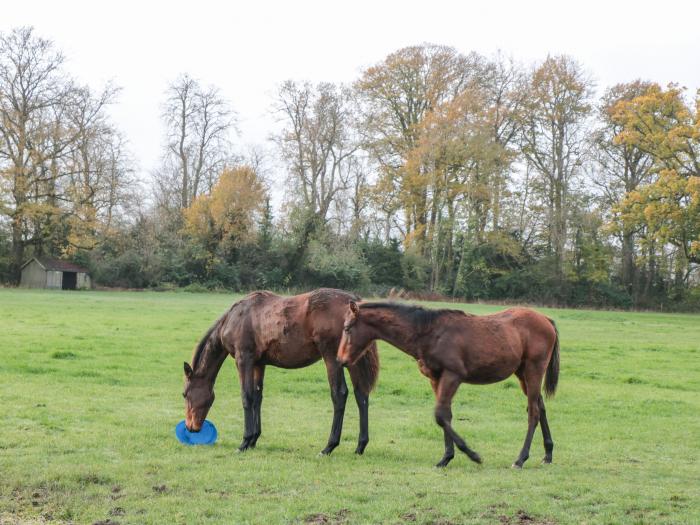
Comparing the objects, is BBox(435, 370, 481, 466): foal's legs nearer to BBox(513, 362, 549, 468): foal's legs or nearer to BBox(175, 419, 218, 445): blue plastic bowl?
BBox(513, 362, 549, 468): foal's legs

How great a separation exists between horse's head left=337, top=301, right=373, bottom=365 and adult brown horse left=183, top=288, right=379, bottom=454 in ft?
1.52

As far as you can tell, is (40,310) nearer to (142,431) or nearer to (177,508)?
(142,431)

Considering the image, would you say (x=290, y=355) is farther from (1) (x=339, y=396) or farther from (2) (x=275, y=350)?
(1) (x=339, y=396)

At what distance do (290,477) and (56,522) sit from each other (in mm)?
2285

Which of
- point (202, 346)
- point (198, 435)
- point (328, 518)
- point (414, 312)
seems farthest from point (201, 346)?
point (328, 518)

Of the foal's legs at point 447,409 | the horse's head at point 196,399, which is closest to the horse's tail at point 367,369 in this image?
the foal's legs at point 447,409

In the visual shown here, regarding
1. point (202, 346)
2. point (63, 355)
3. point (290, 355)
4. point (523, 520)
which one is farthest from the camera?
point (63, 355)

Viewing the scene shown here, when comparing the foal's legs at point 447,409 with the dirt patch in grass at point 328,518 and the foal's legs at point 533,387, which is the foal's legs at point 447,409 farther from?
the dirt patch in grass at point 328,518

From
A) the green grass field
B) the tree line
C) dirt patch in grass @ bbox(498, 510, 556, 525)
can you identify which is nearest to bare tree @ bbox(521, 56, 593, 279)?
the tree line

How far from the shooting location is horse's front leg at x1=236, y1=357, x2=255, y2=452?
869 centimetres

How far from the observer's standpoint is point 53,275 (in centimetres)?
5028

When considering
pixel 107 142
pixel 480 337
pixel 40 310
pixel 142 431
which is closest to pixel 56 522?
pixel 142 431

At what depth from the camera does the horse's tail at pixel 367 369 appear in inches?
348

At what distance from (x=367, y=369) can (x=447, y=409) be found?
1352mm
